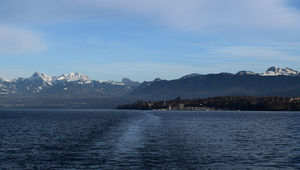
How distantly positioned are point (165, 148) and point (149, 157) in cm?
1109

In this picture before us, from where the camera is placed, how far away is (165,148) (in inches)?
2739

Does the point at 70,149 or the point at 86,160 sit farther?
the point at 70,149

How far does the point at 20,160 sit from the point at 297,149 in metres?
46.2

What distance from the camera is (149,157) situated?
58.8 m

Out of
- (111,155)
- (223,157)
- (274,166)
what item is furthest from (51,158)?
(274,166)

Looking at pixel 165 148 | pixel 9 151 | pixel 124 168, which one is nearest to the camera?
pixel 124 168

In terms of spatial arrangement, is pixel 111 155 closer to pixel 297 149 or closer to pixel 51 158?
pixel 51 158

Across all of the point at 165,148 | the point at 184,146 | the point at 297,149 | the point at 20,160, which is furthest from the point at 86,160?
the point at 297,149

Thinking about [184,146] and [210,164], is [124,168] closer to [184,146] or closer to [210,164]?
[210,164]

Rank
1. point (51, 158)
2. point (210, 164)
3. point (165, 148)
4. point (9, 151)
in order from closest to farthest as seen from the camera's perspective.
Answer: point (210, 164) < point (51, 158) < point (9, 151) < point (165, 148)

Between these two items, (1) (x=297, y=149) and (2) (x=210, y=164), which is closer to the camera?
(2) (x=210, y=164)

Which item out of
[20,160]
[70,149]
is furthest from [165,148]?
[20,160]

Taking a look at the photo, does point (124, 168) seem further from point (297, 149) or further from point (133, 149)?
Answer: point (297, 149)

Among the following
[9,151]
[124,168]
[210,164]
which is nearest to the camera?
[124,168]
